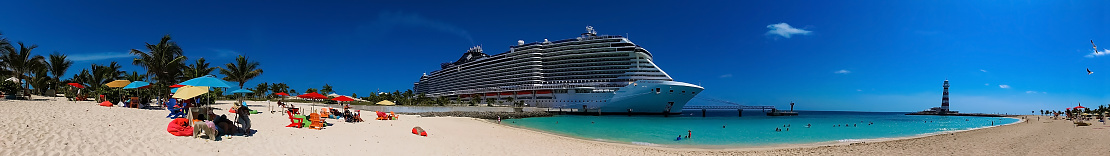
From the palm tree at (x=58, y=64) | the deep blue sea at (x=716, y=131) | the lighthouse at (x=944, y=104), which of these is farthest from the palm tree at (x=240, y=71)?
the lighthouse at (x=944, y=104)

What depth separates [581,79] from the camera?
51656mm

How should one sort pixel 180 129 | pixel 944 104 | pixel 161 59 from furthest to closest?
pixel 944 104, pixel 161 59, pixel 180 129

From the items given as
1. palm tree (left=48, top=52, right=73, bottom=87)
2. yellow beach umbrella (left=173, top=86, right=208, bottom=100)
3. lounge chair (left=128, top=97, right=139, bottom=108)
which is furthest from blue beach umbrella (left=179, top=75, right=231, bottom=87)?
palm tree (left=48, top=52, right=73, bottom=87)

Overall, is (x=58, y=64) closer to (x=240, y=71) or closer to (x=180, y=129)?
(x=240, y=71)

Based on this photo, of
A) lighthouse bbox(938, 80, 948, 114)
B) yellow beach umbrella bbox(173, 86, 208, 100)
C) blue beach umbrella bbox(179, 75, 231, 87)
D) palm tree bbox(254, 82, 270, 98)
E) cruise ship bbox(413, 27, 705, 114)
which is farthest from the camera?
lighthouse bbox(938, 80, 948, 114)

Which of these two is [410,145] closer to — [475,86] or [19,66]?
[19,66]

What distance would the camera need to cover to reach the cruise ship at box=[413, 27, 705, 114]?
46719 mm

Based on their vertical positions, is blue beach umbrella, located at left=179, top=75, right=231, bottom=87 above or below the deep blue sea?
above

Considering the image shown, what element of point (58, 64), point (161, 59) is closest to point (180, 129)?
point (161, 59)

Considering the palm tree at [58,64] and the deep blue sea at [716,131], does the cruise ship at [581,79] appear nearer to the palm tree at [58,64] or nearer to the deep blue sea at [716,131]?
the deep blue sea at [716,131]

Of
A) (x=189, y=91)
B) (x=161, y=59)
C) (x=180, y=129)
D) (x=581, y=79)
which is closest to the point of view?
(x=180, y=129)

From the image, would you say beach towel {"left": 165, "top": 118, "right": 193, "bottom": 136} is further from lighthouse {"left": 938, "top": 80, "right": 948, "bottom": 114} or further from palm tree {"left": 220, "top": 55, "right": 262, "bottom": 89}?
lighthouse {"left": 938, "top": 80, "right": 948, "bottom": 114}

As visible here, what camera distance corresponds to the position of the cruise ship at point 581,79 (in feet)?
153

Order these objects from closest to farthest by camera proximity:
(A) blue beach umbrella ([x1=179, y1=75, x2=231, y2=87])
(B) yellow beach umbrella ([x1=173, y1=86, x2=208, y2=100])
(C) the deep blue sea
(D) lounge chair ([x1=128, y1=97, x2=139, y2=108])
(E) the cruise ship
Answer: (B) yellow beach umbrella ([x1=173, y1=86, x2=208, y2=100]), (A) blue beach umbrella ([x1=179, y1=75, x2=231, y2=87]), (D) lounge chair ([x1=128, y1=97, x2=139, y2=108]), (C) the deep blue sea, (E) the cruise ship
